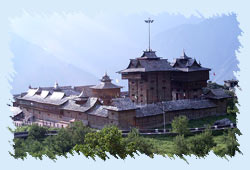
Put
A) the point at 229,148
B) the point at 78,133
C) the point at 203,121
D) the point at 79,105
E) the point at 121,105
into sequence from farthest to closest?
the point at 79,105 < the point at 203,121 < the point at 121,105 < the point at 78,133 < the point at 229,148

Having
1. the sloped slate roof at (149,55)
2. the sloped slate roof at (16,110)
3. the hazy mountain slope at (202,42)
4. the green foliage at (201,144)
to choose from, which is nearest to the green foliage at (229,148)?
the green foliage at (201,144)

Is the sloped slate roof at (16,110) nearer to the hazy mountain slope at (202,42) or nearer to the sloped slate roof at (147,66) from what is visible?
the sloped slate roof at (147,66)

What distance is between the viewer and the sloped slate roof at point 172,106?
28300mm

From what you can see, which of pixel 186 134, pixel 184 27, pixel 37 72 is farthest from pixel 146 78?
pixel 184 27

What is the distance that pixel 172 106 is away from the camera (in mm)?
30734

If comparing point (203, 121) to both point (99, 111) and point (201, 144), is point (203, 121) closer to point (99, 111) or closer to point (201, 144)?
point (99, 111)

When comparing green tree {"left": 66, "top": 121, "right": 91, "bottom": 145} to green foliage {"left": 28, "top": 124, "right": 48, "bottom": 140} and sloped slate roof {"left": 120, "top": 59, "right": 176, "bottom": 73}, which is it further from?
sloped slate roof {"left": 120, "top": 59, "right": 176, "bottom": 73}

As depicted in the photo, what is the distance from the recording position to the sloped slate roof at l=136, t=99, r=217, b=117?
28.3m

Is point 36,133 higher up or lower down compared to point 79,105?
lower down

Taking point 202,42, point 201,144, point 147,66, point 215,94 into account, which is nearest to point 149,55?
point 147,66

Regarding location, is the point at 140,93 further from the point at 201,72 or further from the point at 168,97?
the point at 201,72

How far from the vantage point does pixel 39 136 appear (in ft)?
85.1

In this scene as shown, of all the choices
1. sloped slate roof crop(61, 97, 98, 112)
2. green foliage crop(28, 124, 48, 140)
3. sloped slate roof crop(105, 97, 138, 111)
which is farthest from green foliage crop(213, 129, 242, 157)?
green foliage crop(28, 124, 48, 140)

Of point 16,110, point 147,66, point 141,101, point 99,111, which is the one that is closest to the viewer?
point 99,111
